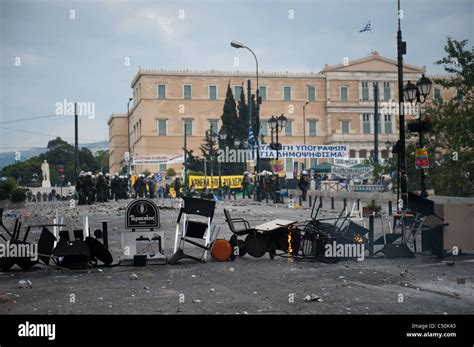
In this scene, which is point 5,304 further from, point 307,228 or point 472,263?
point 472,263

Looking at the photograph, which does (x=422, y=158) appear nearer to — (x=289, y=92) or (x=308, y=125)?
(x=308, y=125)

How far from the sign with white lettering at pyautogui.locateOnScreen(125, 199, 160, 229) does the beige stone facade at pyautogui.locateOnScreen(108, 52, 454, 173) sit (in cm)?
7839

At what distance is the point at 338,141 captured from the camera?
9231 cm

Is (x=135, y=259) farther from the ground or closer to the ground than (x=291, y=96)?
closer to the ground

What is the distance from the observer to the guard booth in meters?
11.4

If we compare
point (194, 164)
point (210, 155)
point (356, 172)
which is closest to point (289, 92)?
point (194, 164)

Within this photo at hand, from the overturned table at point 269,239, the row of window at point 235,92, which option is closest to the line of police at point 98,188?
the overturned table at point 269,239

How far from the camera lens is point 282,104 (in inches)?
3787

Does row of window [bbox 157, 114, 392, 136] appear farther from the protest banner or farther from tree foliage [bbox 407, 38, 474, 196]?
the protest banner

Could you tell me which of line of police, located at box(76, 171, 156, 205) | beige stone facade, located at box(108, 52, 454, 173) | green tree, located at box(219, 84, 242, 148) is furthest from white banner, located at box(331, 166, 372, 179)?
beige stone facade, located at box(108, 52, 454, 173)

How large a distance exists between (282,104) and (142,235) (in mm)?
85577
